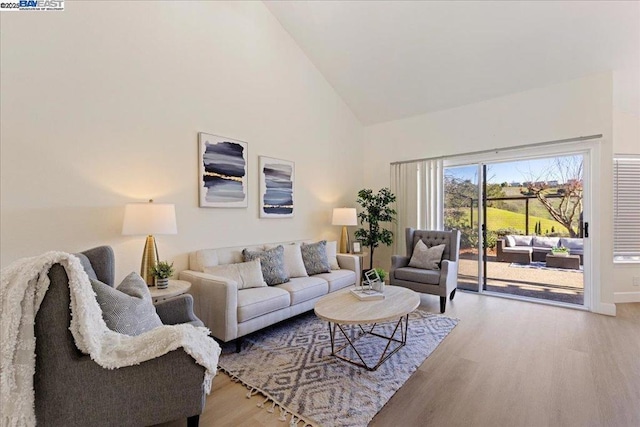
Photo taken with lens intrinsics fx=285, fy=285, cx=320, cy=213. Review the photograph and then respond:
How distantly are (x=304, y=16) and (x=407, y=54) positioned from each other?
149 cm

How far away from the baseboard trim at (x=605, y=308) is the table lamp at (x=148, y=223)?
4.88 m

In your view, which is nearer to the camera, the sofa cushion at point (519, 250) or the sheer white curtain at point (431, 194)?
the sheer white curtain at point (431, 194)

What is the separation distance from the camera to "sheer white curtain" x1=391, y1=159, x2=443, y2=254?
15.6 ft

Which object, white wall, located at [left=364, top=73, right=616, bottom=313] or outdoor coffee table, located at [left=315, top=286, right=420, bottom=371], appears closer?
outdoor coffee table, located at [left=315, top=286, right=420, bottom=371]

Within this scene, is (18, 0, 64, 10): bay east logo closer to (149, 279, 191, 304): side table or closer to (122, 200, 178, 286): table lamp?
(122, 200, 178, 286): table lamp

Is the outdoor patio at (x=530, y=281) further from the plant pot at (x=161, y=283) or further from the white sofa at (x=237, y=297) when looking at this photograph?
the plant pot at (x=161, y=283)

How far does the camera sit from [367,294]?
2.59 meters

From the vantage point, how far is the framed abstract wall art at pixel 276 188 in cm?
378

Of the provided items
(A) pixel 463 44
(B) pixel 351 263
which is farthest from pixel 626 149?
(B) pixel 351 263

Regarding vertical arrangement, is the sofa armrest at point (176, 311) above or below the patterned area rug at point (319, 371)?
above

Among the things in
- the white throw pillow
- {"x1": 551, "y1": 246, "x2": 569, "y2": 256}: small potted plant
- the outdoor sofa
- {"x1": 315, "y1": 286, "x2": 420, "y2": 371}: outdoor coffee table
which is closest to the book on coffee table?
{"x1": 315, "y1": 286, "x2": 420, "y2": 371}: outdoor coffee table

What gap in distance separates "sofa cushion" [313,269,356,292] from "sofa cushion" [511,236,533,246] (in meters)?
3.66

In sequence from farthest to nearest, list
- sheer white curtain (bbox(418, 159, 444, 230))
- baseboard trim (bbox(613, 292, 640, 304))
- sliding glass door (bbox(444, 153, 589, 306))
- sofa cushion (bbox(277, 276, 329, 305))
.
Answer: sheer white curtain (bbox(418, 159, 444, 230))
sliding glass door (bbox(444, 153, 589, 306))
baseboard trim (bbox(613, 292, 640, 304))
sofa cushion (bbox(277, 276, 329, 305))

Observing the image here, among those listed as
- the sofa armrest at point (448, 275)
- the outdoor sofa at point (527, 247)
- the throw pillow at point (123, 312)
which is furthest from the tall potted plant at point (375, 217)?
the throw pillow at point (123, 312)
